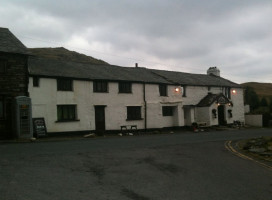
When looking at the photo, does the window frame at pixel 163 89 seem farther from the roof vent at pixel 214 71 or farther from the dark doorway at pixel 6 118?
the roof vent at pixel 214 71

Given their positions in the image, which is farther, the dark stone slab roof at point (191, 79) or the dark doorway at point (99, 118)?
the dark stone slab roof at point (191, 79)

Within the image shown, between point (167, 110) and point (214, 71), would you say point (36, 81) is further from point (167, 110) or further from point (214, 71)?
point (214, 71)

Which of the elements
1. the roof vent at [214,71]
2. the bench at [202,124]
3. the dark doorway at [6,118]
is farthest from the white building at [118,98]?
Answer: the roof vent at [214,71]

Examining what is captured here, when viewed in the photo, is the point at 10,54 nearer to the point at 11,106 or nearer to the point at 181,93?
the point at 11,106

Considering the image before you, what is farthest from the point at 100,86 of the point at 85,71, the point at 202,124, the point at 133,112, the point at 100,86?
the point at 202,124

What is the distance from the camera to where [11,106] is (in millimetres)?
20438

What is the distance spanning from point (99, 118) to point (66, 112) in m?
3.43

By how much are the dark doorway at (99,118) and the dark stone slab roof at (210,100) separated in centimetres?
1413

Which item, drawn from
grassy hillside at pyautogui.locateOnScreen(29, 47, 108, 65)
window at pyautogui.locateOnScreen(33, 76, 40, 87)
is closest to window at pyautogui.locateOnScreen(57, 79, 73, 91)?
window at pyautogui.locateOnScreen(33, 76, 40, 87)

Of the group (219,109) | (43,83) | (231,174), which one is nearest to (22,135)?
(43,83)

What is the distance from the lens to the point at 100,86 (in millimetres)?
27188

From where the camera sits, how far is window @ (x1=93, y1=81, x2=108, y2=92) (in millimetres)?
26781

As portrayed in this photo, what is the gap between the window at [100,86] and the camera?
26781 mm

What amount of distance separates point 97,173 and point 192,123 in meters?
26.0
